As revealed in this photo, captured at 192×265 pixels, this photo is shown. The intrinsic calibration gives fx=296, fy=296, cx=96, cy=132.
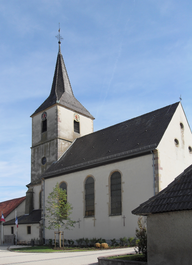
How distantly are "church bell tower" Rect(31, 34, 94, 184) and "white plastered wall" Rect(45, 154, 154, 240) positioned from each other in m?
6.00

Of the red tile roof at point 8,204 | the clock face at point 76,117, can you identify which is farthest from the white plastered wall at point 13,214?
the clock face at point 76,117

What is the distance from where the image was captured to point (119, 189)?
20.5 metres

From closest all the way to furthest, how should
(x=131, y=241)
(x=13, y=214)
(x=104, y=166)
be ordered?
(x=131, y=241), (x=104, y=166), (x=13, y=214)

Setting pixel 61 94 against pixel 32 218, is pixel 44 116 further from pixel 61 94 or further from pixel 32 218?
pixel 32 218

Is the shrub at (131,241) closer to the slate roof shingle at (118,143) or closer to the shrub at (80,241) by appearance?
the shrub at (80,241)

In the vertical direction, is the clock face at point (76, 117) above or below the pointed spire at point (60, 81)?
below

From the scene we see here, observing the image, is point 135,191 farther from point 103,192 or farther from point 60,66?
point 60,66

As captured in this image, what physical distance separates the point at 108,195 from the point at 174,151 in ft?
18.2

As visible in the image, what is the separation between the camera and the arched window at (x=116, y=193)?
20.3m

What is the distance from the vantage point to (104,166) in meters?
21.9

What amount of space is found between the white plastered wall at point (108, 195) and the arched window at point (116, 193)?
297mm

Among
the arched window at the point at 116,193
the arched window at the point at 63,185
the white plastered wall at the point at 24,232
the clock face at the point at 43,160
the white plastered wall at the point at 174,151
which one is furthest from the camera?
the clock face at the point at 43,160

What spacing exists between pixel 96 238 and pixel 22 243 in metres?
10.2

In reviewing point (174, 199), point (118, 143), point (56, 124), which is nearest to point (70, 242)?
point (118, 143)
